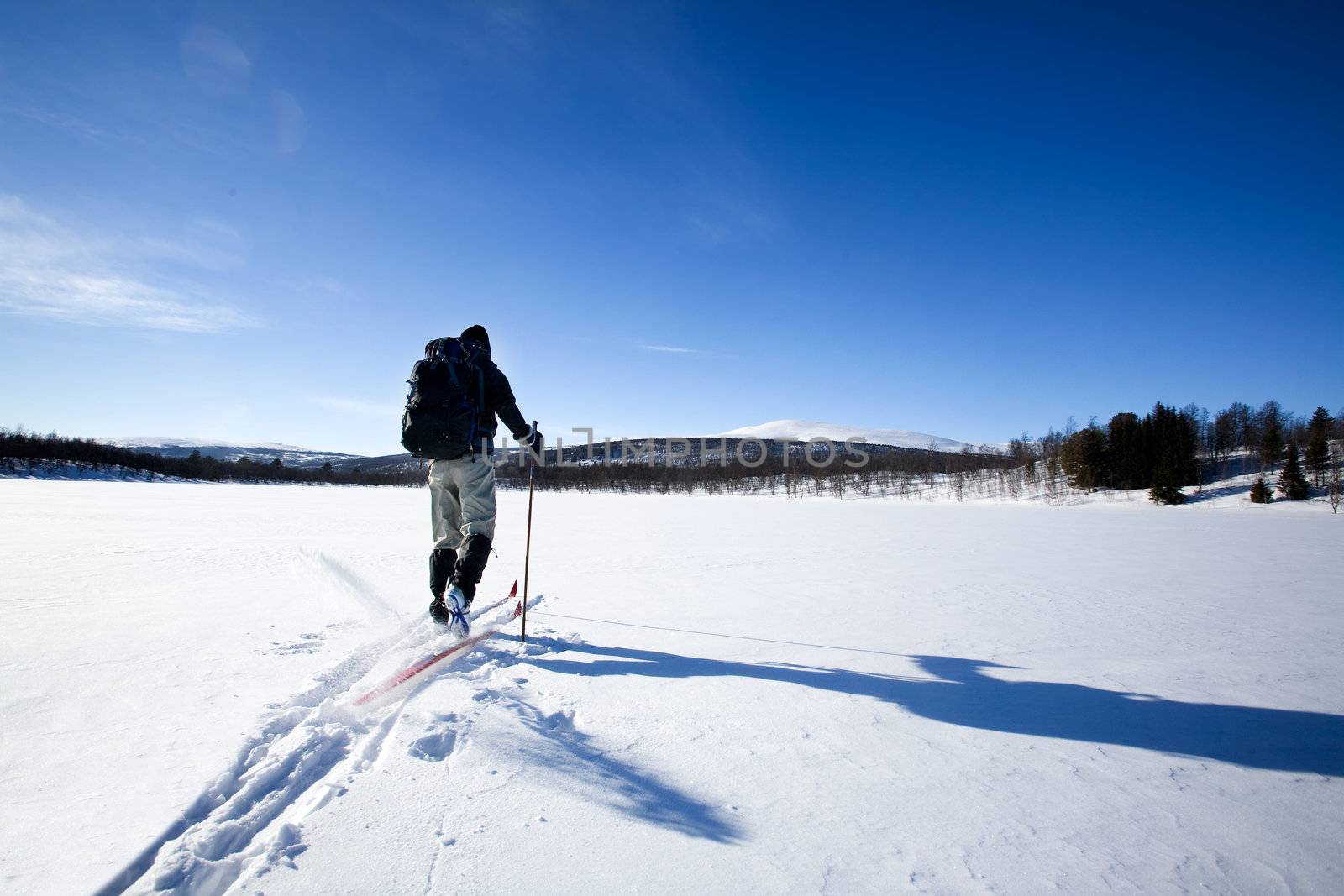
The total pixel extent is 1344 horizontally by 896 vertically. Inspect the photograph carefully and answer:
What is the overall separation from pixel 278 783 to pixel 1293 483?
179ft

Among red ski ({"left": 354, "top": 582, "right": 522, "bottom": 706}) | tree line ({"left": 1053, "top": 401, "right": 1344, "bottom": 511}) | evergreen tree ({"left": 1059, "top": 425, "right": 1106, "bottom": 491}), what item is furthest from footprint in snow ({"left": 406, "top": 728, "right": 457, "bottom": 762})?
evergreen tree ({"left": 1059, "top": 425, "right": 1106, "bottom": 491})

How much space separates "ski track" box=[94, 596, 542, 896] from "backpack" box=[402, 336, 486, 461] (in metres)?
1.33

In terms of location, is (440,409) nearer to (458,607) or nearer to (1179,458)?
Answer: (458,607)

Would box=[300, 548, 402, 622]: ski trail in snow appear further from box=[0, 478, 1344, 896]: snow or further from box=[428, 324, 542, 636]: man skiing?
box=[428, 324, 542, 636]: man skiing

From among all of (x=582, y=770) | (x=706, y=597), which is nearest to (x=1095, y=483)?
(x=706, y=597)

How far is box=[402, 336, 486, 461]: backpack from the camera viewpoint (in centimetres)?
359

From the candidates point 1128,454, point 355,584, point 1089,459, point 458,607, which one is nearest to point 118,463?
point 355,584

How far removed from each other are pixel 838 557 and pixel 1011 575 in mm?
2205

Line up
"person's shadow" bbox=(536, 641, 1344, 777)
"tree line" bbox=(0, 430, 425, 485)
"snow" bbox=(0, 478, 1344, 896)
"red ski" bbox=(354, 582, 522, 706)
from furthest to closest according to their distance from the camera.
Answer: "tree line" bbox=(0, 430, 425, 485), "red ski" bbox=(354, 582, 522, 706), "person's shadow" bbox=(536, 641, 1344, 777), "snow" bbox=(0, 478, 1344, 896)

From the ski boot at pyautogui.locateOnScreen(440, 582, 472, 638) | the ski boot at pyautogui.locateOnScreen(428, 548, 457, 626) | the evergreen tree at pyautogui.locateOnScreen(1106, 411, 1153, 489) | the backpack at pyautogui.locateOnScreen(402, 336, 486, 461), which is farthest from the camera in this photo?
the evergreen tree at pyautogui.locateOnScreen(1106, 411, 1153, 489)

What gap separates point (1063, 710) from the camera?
261cm

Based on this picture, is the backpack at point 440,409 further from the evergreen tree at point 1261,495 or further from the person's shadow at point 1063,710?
the evergreen tree at point 1261,495

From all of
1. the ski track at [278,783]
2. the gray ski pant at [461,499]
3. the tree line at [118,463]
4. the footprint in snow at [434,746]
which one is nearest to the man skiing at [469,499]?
the gray ski pant at [461,499]

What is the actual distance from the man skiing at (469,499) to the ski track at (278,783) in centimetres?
76
